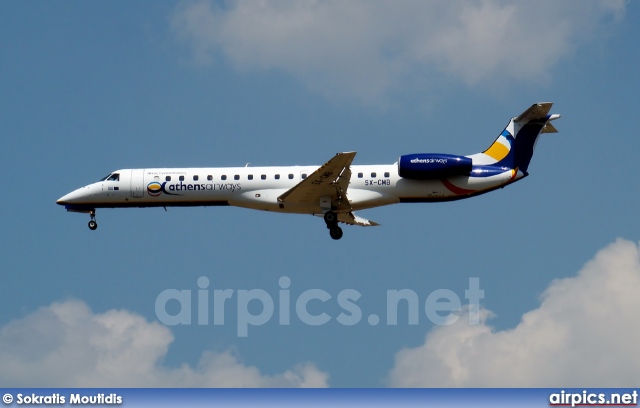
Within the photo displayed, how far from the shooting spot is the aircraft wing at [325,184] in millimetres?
42013

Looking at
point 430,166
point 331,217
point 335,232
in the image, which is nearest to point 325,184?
point 331,217

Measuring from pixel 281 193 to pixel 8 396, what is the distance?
17.0m

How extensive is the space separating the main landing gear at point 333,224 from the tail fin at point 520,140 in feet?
19.4

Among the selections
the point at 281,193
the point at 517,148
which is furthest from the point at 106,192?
the point at 517,148

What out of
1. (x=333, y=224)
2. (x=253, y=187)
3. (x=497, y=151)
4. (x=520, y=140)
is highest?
(x=520, y=140)

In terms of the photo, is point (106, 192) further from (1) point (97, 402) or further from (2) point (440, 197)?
(1) point (97, 402)

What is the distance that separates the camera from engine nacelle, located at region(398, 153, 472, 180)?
4403cm

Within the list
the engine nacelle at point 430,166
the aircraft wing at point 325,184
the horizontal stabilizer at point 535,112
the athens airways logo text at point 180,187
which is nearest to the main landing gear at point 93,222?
the athens airways logo text at point 180,187

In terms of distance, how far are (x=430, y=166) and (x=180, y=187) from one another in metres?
9.73

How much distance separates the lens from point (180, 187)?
45.4 m

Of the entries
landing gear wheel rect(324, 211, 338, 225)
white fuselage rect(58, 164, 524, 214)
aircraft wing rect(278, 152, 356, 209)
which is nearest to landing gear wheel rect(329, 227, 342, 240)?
landing gear wheel rect(324, 211, 338, 225)

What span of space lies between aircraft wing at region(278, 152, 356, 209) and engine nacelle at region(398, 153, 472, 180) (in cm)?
251

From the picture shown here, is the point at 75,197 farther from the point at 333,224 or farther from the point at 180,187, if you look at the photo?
the point at 333,224

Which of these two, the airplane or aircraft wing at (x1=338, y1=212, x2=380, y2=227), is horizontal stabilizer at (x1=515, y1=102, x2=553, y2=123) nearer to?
the airplane
